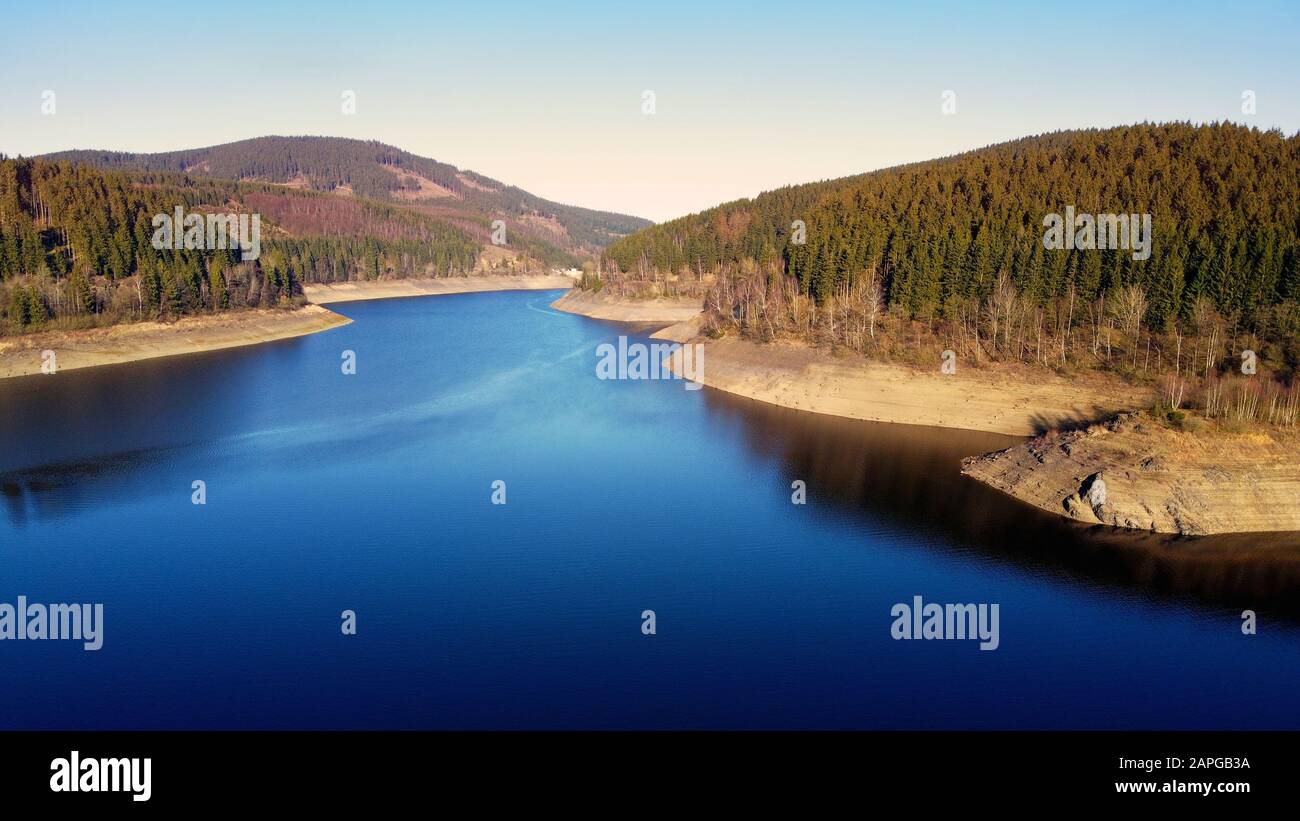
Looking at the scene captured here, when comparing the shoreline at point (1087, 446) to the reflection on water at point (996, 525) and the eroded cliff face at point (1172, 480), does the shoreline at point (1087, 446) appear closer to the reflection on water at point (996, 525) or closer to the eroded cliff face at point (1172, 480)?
the eroded cliff face at point (1172, 480)

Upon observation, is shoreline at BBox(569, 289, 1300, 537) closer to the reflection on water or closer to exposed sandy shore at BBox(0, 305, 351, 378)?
the reflection on water

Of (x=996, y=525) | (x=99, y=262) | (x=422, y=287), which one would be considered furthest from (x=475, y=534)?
(x=422, y=287)

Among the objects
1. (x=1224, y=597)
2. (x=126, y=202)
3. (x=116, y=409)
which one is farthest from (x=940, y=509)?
(x=126, y=202)

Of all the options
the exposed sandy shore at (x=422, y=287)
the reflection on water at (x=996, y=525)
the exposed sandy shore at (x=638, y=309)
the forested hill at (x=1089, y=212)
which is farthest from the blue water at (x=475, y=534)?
the exposed sandy shore at (x=422, y=287)

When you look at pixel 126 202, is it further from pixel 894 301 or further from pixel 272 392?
pixel 894 301

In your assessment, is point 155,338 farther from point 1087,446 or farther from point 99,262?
point 1087,446

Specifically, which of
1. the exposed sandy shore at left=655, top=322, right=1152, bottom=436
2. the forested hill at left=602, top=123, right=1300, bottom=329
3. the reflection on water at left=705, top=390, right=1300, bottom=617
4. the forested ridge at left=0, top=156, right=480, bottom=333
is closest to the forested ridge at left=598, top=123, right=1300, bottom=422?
the forested hill at left=602, top=123, right=1300, bottom=329
